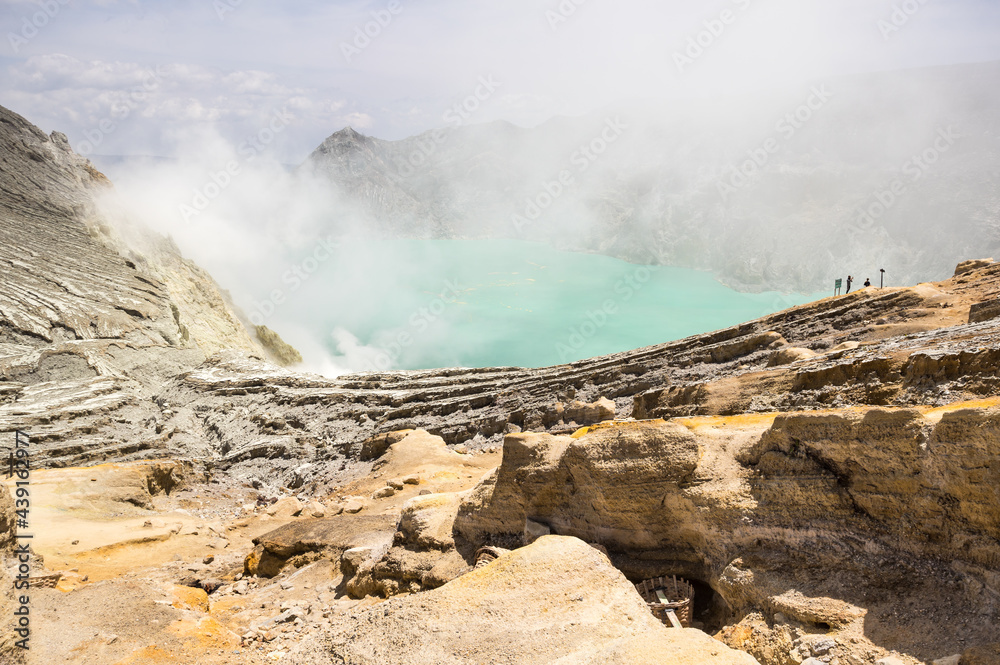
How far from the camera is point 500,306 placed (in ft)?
182

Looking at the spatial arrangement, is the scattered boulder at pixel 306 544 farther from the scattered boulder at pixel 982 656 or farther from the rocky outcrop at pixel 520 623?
the scattered boulder at pixel 982 656

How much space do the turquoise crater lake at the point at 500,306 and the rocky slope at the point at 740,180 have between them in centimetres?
412

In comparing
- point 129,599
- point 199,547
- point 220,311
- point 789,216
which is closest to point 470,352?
point 220,311

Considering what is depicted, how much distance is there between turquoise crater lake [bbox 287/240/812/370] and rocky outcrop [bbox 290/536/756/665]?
36943 millimetres

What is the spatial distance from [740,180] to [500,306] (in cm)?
2459

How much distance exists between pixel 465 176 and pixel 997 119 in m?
52.5

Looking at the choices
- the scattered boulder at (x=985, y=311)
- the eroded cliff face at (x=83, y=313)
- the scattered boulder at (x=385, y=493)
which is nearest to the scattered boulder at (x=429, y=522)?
the scattered boulder at (x=385, y=493)

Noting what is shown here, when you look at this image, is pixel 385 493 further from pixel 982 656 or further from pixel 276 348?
pixel 276 348

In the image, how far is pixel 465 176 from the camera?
76.7 meters

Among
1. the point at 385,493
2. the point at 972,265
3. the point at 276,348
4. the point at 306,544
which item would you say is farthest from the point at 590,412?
the point at 276,348

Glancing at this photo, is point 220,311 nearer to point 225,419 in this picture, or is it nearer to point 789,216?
point 225,419

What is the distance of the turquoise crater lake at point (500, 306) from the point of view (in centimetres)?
4612

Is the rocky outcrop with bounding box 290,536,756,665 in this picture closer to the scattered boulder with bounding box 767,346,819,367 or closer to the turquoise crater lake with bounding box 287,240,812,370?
the scattered boulder with bounding box 767,346,819,367

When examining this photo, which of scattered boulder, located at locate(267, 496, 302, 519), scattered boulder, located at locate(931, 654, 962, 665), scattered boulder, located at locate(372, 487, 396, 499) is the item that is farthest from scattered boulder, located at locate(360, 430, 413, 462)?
scattered boulder, located at locate(931, 654, 962, 665)
